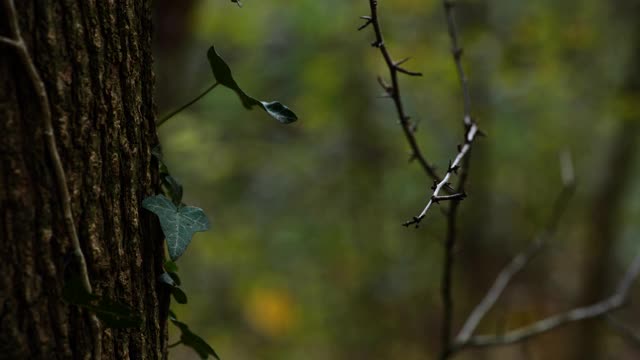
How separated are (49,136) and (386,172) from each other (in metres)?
6.90

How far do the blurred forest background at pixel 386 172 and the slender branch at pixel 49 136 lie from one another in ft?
15.6

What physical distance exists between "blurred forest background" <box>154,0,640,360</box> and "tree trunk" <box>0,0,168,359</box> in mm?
4603

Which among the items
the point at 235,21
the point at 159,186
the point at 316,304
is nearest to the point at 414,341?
the point at 316,304

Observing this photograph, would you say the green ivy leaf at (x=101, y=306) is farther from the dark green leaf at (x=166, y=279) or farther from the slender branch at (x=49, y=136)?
the dark green leaf at (x=166, y=279)

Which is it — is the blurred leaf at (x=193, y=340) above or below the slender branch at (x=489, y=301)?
above

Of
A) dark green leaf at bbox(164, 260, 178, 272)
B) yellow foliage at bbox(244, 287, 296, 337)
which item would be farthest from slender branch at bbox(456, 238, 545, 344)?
yellow foliage at bbox(244, 287, 296, 337)

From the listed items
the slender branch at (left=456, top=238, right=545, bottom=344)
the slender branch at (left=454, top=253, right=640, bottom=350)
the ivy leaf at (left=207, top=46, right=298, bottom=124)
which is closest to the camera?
the ivy leaf at (left=207, top=46, right=298, bottom=124)

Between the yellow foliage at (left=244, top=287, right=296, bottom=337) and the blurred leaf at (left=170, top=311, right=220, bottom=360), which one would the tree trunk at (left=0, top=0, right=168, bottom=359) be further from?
the yellow foliage at (left=244, top=287, right=296, bottom=337)

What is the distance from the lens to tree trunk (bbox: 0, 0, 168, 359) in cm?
94

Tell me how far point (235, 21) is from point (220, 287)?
3235mm

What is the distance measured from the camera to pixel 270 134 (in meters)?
7.66

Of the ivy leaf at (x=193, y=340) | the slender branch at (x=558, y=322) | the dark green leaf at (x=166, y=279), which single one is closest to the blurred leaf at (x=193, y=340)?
the ivy leaf at (x=193, y=340)

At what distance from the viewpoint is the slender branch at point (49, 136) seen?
930 millimetres

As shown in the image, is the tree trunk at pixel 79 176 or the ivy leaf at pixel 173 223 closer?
the tree trunk at pixel 79 176
